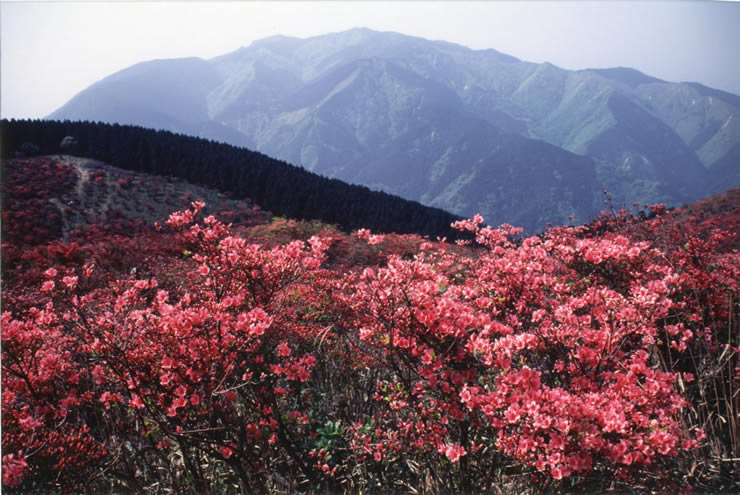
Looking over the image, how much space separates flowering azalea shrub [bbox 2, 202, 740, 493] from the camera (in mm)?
2209

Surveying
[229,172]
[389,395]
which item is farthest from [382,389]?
[229,172]

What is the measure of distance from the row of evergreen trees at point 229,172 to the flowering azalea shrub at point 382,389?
30160mm

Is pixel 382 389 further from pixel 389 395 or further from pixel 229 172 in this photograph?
pixel 229 172

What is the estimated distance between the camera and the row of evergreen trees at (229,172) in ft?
106

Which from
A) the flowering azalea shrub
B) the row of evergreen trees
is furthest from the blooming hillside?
the row of evergreen trees

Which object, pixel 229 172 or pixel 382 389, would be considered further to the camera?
pixel 229 172

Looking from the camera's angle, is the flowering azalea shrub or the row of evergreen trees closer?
the flowering azalea shrub

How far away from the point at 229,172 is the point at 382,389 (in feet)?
119

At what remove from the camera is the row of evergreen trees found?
3228cm

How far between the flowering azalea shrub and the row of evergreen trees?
3016 centimetres

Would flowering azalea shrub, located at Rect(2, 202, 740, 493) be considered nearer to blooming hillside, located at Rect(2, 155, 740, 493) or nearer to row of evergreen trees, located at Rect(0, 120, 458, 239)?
blooming hillside, located at Rect(2, 155, 740, 493)

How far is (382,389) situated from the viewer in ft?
9.87

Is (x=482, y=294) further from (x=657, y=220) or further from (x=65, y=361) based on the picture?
(x=657, y=220)

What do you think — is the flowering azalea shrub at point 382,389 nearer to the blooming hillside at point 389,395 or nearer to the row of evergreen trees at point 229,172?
the blooming hillside at point 389,395
